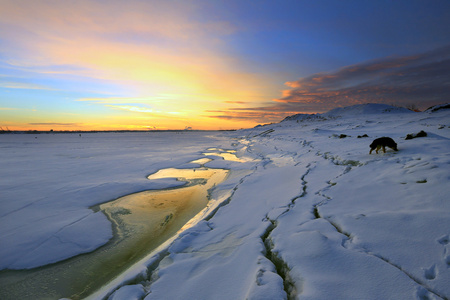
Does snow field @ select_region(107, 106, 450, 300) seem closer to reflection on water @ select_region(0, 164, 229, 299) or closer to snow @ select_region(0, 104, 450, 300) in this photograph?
snow @ select_region(0, 104, 450, 300)

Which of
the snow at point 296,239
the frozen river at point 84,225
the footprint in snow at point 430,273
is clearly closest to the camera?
the footprint in snow at point 430,273

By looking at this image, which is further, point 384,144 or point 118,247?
point 384,144

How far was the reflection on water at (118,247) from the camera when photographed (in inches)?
122

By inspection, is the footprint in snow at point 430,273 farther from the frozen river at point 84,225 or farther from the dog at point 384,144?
the dog at point 384,144

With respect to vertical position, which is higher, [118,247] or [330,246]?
[330,246]

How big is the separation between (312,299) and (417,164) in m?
4.79

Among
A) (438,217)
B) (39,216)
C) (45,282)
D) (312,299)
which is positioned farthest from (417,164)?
(39,216)

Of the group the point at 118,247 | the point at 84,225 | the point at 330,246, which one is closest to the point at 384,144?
the point at 330,246

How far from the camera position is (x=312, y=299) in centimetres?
188

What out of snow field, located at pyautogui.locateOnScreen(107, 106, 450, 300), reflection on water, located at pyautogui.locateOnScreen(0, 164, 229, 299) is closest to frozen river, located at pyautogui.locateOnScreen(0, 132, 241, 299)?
reflection on water, located at pyautogui.locateOnScreen(0, 164, 229, 299)

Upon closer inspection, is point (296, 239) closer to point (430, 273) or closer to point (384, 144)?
point (430, 273)

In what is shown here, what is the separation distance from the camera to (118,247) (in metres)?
4.13

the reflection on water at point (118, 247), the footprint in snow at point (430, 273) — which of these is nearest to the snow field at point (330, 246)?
the footprint in snow at point (430, 273)

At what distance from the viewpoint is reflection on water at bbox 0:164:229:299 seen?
309cm
